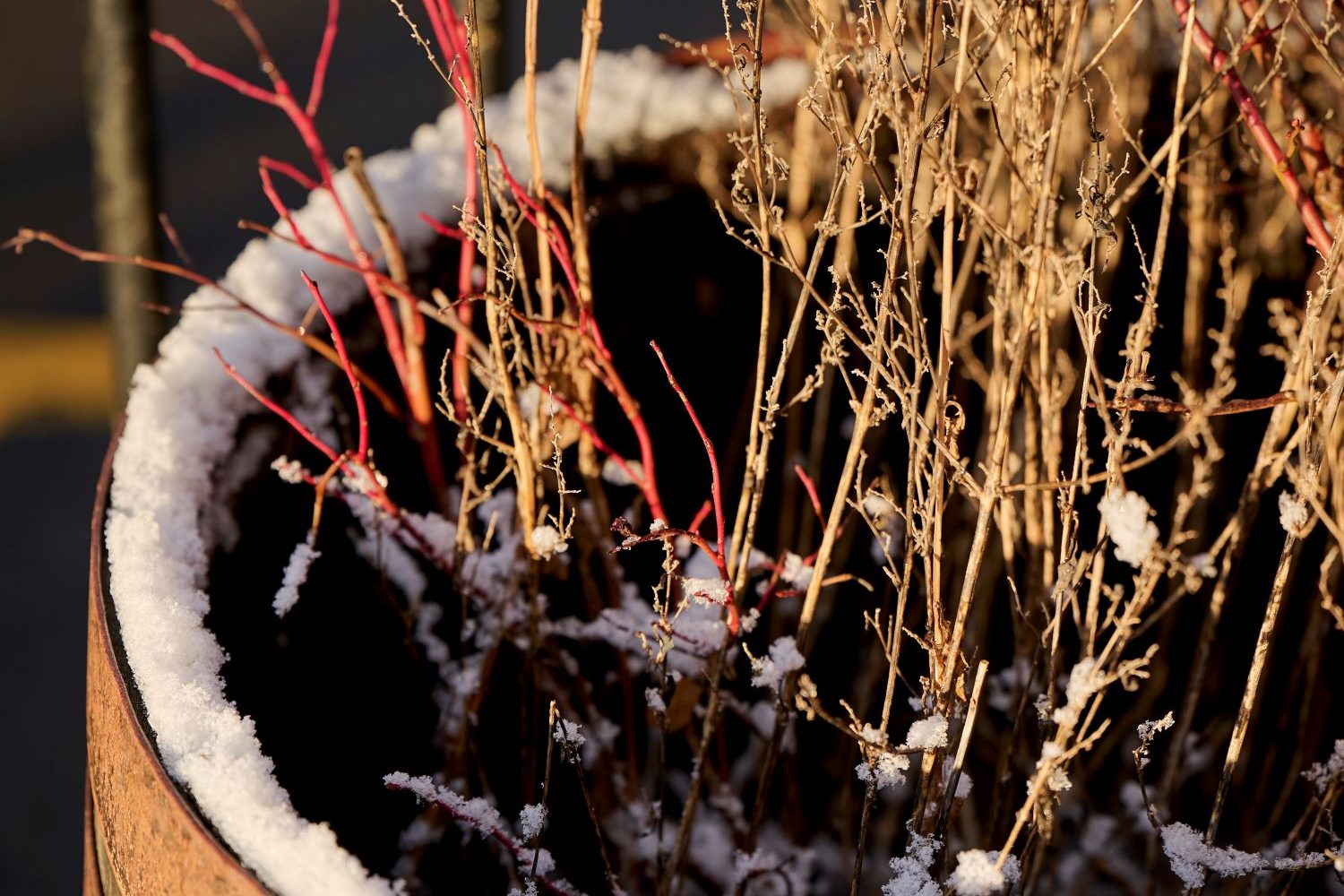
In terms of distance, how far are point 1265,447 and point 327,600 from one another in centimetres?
112

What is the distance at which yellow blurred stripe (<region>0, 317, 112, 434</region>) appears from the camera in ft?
11.3

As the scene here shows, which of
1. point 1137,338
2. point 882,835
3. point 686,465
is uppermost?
point 1137,338

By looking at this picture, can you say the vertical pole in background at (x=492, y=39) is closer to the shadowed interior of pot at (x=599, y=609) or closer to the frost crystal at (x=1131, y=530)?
the shadowed interior of pot at (x=599, y=609)

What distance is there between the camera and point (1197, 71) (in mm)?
2053

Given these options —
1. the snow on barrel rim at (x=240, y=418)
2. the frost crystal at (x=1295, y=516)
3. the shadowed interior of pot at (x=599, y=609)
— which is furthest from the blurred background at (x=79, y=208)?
the frost crystal at (x=1295, y=516)

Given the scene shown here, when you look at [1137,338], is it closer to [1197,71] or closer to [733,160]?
[733,160]

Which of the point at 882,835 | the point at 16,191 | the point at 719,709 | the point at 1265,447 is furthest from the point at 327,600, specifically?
the point at 16,191

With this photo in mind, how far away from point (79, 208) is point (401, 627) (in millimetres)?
2924

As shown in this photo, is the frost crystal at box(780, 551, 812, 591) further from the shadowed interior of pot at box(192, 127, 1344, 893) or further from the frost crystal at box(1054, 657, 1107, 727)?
the frost crystal at box(1054, 657, 1107, 727)

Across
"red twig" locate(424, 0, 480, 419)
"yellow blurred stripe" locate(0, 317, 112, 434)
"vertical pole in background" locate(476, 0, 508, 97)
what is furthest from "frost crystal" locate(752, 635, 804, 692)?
"yellow blurred stripe" locate(0, 317, 112, 434)

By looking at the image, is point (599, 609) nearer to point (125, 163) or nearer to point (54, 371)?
point (125, 163)

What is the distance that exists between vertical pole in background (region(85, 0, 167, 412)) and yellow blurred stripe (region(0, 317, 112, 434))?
56.3 inches

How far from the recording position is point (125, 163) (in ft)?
6.72

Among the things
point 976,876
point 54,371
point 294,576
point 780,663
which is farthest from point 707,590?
point 54,371
